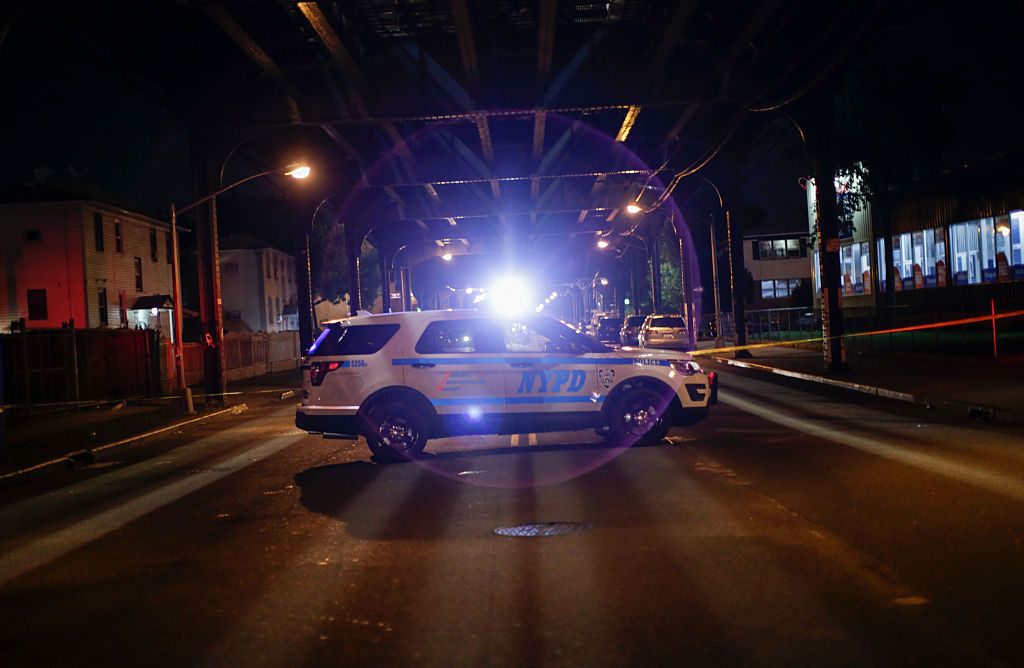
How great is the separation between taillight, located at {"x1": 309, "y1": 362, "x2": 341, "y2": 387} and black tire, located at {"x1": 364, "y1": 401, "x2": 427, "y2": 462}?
72 centimetres

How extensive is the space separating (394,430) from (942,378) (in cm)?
1445

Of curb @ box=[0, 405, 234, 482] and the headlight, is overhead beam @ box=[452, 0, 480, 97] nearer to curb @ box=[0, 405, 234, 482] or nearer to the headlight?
the headlight

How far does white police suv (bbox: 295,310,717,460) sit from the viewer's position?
1298 centimetres

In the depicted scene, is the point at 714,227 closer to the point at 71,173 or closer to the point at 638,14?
the point at 638,14

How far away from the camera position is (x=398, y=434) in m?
13.0

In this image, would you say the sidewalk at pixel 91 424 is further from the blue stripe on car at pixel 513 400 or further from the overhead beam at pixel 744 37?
the overhead beam at pixel 744 37

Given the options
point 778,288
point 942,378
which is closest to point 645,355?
point 942,378

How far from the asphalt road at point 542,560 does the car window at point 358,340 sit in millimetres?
1492

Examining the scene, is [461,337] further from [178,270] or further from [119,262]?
[119,262]

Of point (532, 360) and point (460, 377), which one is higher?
point (532, 360)

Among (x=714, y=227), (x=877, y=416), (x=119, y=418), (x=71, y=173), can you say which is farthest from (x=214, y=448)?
(x=71, y=173)

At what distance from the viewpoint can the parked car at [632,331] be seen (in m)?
47.3

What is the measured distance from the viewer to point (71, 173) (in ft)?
188

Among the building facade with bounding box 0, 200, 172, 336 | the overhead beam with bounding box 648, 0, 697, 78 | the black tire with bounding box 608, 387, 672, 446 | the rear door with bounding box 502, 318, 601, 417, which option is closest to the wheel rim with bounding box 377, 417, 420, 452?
the rear door with bounding box 502, 318, 601, 417
